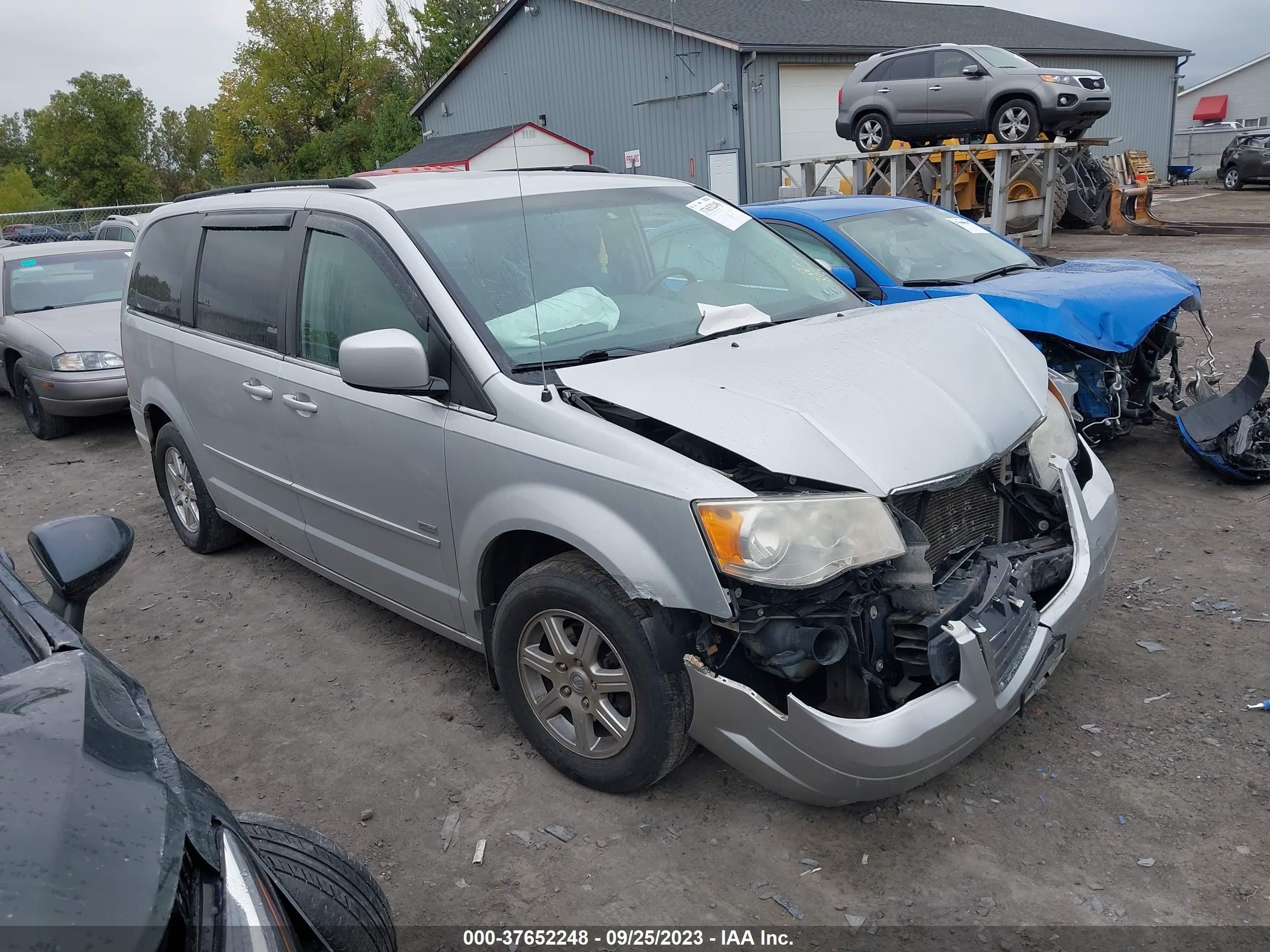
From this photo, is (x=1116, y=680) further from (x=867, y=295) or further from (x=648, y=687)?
(x=867, y=295)

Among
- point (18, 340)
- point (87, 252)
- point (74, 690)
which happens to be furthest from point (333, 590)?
point (87, 252)

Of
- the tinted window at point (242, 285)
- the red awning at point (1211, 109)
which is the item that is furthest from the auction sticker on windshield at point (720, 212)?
the red awning at point (1211, 109)

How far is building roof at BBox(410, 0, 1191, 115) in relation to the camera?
953 inches

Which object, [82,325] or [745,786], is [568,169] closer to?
[745,786]

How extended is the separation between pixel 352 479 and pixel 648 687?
1.61m

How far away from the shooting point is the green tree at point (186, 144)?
221 ft

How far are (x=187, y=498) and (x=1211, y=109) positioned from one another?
197 ft

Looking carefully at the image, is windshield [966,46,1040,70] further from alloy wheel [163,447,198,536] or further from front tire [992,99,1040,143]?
alloy wheel [163,447,198,536]

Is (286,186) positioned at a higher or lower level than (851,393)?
higher

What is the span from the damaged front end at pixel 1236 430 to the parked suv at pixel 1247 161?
28718 millimetres

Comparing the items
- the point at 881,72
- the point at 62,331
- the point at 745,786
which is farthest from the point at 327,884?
the point at 881,72

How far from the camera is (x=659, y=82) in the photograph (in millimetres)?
24969

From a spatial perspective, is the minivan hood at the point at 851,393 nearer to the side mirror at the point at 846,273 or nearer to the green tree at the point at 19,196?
the side mirror at the point at 846,273

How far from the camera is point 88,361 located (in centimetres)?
851
